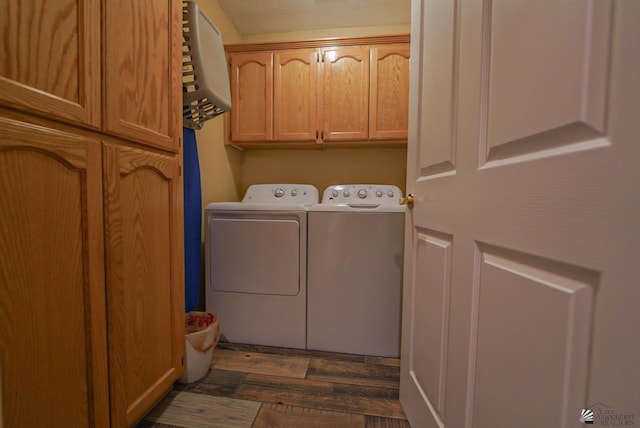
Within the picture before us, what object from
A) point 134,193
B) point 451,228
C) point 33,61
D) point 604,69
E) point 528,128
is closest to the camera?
point 604,69

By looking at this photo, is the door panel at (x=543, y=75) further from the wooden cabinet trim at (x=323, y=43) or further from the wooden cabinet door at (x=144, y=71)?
the wooden cabinet trim at (x=323, y=43)

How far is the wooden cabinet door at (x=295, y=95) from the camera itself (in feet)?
6.39

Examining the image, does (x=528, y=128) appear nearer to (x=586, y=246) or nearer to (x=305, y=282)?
(x=586, y=246)

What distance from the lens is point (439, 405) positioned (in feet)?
2.58

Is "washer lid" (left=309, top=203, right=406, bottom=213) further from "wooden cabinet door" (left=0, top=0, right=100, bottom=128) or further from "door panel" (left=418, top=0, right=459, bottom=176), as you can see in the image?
"wooden cabinet door" (left=0, top=0, right=100, bottom=128)

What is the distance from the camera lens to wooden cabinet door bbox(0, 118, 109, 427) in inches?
22.0

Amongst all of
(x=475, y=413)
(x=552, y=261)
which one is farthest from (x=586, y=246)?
(x=475, y=413)

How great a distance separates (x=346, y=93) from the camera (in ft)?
6.36

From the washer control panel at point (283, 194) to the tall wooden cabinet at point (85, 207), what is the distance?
108 cm

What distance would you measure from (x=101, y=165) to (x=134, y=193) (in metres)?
0.14

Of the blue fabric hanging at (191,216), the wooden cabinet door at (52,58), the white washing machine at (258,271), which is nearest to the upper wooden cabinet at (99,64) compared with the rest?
the wooden cabinet door at (52,58)

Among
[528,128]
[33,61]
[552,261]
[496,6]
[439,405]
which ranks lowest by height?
[439,405]

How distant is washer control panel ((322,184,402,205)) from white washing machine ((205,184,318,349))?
0.49 meters

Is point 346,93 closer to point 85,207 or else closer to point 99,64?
point 99,64
